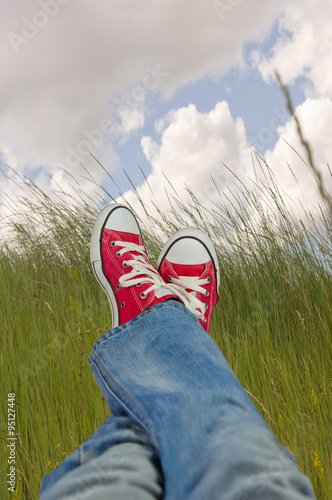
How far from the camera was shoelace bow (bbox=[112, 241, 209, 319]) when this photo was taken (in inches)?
64.5

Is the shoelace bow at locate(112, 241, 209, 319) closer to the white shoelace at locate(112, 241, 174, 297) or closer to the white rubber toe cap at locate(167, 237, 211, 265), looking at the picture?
the white shoelace at locate(112, 241, 174, 297)

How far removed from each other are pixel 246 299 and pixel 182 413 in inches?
63.3

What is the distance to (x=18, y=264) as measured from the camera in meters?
3.10

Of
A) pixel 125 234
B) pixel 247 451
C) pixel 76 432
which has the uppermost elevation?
pixel 125 234

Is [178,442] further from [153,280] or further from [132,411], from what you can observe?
[153,280]

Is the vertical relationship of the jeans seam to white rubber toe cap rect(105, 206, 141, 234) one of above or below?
below

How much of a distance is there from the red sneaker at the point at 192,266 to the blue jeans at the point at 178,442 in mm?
879

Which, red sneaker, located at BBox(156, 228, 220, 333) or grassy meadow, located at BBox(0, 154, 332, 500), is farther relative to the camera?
red sneaker, located at BBox(156, 228, 220, 333)

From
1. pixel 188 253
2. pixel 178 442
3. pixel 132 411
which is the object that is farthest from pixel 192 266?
pixel 178 442

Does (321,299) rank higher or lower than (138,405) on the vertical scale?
lower

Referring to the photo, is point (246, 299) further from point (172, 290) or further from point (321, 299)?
point (172, 290)

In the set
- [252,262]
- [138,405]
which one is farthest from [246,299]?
[138,405]

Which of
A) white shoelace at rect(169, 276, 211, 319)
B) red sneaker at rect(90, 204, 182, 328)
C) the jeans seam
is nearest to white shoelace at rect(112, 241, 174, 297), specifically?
red sneaker at rect(90, 204, 182, 328)

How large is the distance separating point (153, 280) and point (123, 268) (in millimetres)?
203
